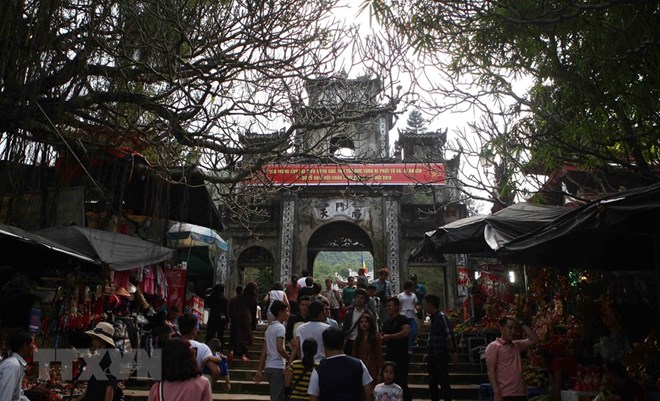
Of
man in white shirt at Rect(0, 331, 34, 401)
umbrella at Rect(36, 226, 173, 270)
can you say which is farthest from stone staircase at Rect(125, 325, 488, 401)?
man in white shirt at Rect(0, 331, 34, 401)

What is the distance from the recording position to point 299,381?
14.1ft

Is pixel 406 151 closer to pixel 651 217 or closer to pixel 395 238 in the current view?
pixel 395 238

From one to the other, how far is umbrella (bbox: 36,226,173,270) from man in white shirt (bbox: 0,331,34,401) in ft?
5.28

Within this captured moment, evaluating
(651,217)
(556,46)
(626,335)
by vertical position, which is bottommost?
(626,335)

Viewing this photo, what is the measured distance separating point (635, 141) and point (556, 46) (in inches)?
49.0

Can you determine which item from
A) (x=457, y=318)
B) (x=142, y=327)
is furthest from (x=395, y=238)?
(x=142, y=327)

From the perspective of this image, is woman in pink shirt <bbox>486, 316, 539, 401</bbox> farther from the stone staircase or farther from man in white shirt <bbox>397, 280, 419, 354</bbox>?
man in white shirt <bbox>397, 280, 419, 354</bbox>

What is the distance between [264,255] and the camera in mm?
20297

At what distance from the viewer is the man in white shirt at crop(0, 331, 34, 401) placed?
12.2ft

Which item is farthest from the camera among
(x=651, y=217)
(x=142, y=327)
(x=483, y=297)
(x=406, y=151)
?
(x=406, y=151)

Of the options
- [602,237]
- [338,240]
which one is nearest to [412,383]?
[602,237]

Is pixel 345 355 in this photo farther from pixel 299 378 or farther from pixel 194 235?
pixel 194 235

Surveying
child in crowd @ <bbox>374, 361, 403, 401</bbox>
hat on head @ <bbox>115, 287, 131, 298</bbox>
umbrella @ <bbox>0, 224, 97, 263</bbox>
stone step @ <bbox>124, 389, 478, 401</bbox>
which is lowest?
stone step @ <bbox>124, 389, 478, 401</bbox>

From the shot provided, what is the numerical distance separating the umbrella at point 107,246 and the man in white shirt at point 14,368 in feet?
5.28
